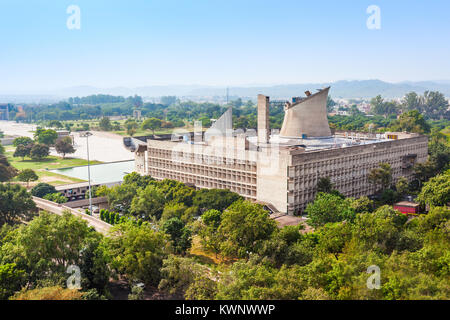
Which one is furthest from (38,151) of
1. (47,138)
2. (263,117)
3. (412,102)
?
(412,102)

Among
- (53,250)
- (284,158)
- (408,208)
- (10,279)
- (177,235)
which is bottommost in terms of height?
(408,208)

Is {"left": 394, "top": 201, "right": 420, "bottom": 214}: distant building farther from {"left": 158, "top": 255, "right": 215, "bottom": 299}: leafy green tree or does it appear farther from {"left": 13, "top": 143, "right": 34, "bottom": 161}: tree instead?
{"left": 13, "top": 143, "right": 34, "bottom": 161}: tree

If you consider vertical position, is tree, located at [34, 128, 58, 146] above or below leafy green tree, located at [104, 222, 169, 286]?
above

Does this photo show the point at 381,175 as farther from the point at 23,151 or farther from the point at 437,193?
the point at 23,151

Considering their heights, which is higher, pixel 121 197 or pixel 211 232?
pixel 211 232

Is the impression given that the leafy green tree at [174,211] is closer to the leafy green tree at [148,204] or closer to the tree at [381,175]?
the leafy green tree at [148,204]

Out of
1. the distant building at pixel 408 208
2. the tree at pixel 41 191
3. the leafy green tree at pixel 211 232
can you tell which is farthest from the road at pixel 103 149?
the distant building at pixel 408 208

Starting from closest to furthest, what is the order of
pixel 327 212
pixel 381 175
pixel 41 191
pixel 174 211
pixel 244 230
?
pixel 244 230
pixel 327 212
pixel 174 211
pixel 381 175
pixel 41 191

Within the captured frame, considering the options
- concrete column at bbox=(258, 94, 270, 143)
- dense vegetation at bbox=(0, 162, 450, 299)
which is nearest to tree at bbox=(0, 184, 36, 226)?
dense vegetation at bbox=(0, 162, 450, 299)
